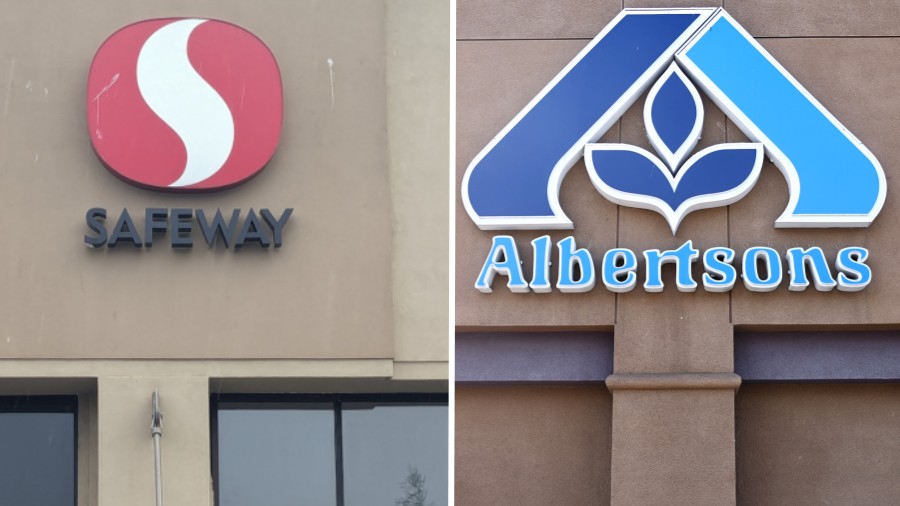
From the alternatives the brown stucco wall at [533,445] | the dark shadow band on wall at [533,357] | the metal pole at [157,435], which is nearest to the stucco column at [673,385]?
the dark shadow band on wall at [533,357]

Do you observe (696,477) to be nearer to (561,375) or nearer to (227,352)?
(561,375)

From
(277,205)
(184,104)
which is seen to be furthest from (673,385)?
(184,104)

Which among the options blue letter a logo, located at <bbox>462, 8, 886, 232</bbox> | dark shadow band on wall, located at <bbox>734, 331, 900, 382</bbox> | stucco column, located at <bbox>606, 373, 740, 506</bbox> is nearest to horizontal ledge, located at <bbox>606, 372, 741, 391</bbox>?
stucco column, located at <bbox>606, 373, 740, 506</bbox>

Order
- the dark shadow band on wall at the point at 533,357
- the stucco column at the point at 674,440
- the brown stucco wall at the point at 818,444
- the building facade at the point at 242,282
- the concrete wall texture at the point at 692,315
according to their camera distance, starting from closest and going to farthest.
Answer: the stucco column at the point at 674,440 < the concrete wall texture at the point at 692,315 < the brown stucco wall at the point at 818,444 < the dark shadow band on wall at the point at 533,357 < the building facade at the point at 242,282

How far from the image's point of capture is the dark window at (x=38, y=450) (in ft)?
40.5

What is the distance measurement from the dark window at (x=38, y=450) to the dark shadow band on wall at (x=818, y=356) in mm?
5281

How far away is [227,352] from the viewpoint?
12047 mm

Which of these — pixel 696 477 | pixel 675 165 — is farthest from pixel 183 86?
pixel 696 477

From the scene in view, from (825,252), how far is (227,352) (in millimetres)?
4596

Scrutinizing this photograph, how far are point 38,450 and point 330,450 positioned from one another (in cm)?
233

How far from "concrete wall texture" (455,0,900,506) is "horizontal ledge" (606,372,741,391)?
1 centimetres

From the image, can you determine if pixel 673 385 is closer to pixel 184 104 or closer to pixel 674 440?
pixel 674 440

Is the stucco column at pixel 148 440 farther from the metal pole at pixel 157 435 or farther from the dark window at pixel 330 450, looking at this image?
the dark window at pixel 330 450

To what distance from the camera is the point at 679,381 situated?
11.3 m
